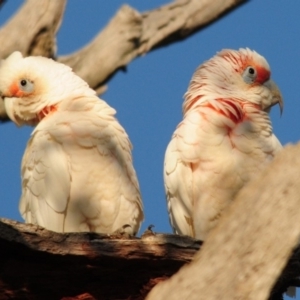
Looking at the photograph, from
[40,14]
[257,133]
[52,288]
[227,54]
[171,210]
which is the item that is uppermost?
[40,14]

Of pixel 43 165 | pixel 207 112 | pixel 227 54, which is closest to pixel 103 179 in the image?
pixel 43 165

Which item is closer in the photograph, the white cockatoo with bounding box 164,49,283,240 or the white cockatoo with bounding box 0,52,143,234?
the white cockatoo with bounding box 0,52,143,234

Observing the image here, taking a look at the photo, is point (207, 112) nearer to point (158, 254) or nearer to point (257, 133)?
point (257, 133)

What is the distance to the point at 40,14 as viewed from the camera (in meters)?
6.47

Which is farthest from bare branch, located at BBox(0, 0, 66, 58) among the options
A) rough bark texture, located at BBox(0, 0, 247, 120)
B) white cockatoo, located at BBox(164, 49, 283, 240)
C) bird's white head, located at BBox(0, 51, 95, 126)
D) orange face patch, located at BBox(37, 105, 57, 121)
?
white cockatoo, located at BBox(164, 49, 283, 240)

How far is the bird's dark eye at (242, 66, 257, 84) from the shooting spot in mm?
5781

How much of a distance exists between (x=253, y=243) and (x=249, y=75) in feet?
10.8

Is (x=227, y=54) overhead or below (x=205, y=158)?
overhead

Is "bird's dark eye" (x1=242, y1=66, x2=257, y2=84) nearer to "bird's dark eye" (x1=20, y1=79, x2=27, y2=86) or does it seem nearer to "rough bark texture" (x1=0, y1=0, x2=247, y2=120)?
"rough bark texture" (x1=0, y1=0, x2=247, y2=120)

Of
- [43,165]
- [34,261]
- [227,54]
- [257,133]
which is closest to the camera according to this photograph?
[34,261]

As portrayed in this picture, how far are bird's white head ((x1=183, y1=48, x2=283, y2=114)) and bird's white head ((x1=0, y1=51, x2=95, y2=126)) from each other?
0.75m

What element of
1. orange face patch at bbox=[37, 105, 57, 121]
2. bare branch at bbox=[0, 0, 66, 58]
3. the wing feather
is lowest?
the wing feather

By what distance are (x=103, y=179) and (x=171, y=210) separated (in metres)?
0.54

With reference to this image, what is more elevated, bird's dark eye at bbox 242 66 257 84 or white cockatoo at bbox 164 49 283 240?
bird's dark eye at bbox 242 66 257 84
